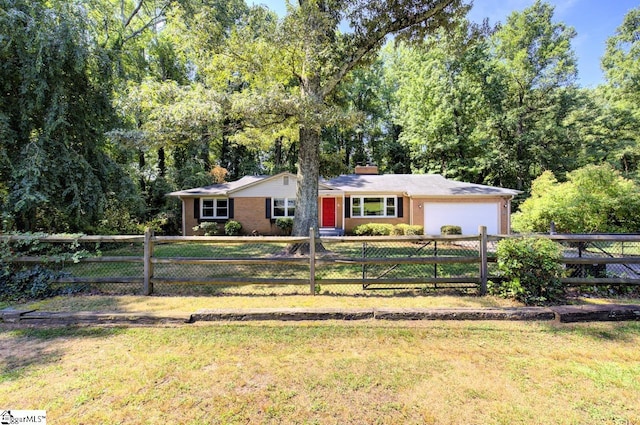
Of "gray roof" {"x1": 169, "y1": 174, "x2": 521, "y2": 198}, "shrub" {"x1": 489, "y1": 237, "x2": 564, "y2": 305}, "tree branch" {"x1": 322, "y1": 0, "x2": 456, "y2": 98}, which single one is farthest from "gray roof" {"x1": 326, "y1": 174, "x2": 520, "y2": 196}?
"shrub" {"x1": 489, "y1": 237, "x2": 564, "y2": 305}

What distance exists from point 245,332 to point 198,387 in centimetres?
124

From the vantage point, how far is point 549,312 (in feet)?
14.5

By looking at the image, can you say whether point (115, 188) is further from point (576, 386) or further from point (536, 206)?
point (536, 206)

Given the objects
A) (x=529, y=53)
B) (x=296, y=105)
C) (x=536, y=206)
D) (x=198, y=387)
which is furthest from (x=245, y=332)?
(x=529, y=53)

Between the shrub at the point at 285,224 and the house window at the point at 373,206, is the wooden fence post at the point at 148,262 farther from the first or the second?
the house window at the point at 373,206

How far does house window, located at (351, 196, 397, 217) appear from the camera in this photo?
688 inches

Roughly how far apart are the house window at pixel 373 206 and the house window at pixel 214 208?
7.52m

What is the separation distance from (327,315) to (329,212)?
1351 cm

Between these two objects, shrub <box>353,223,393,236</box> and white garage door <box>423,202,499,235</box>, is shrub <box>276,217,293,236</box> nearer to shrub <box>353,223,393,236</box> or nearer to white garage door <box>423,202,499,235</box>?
shrub <box>353,223,393,236</box>

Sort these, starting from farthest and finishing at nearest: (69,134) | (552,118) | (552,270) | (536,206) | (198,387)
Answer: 1. (552,118)
2. (536,206)
3. (69,134)
4. (552,270)
5. (198,387)

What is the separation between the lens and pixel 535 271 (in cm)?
505

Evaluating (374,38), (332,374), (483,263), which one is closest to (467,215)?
(374,38)

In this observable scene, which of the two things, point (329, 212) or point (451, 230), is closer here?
point (451, 230)

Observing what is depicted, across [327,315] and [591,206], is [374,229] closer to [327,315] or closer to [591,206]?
[591,206]
